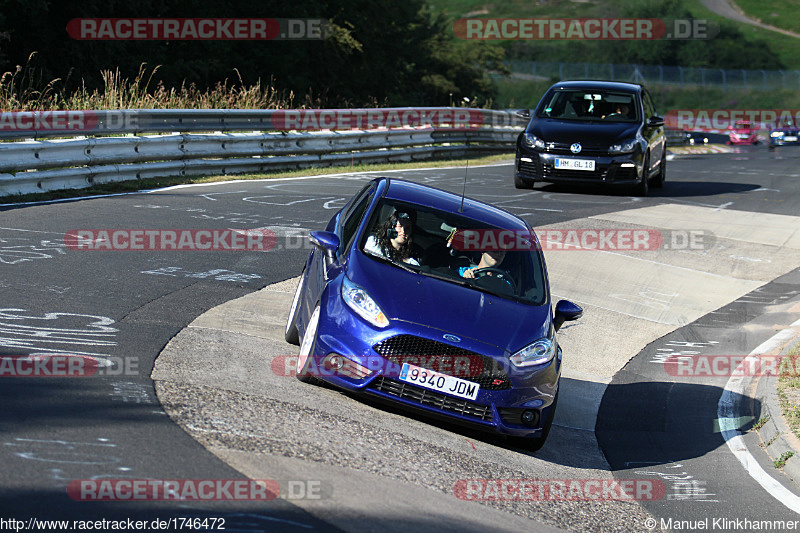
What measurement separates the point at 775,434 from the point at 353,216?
355cm

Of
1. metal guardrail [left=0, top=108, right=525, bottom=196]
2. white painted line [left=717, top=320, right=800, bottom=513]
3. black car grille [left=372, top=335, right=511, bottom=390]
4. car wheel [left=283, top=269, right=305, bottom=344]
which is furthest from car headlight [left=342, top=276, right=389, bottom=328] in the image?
metal guardrail [left=0, top=108, right=525, bottom=196]

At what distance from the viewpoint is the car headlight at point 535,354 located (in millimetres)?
6371

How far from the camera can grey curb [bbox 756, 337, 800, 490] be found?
6703mm

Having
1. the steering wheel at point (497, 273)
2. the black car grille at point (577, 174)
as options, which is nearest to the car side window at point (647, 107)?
the black car grille at point (577, 174)

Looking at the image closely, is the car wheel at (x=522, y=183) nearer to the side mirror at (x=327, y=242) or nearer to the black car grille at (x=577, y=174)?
the black car grille at (x=577, y=174)

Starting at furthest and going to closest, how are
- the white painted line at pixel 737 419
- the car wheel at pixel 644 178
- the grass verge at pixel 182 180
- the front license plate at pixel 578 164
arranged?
the car wheel at pixel 644 178
the front license plate at pixel 578 164
the grass verge at pixel 182 180
the white painted line at pixel 737 419

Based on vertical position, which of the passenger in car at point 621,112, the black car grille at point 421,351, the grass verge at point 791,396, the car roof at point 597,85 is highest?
the car roof at point 597,85

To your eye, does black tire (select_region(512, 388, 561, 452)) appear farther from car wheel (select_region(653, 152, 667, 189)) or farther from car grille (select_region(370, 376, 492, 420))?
car wheel (select_region(653, 152, 667, 189))

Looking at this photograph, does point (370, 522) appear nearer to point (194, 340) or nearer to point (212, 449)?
point (212, 449)

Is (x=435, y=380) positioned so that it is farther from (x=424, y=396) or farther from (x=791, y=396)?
(x=791, y=396)

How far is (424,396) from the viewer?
624cm

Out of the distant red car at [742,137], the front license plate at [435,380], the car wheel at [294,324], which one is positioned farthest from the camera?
the distant red car at [742,137]

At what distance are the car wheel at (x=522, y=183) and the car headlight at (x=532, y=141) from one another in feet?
2.71

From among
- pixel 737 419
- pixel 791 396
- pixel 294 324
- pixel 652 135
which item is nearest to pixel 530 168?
pixel 652 135
